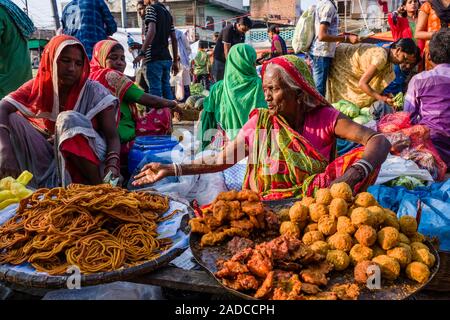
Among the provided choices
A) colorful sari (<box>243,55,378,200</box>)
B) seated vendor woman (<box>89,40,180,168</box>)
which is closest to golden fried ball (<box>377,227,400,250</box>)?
colorful sari (<box>243,55,378,200</box>)

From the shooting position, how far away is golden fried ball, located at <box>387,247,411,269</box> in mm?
1629

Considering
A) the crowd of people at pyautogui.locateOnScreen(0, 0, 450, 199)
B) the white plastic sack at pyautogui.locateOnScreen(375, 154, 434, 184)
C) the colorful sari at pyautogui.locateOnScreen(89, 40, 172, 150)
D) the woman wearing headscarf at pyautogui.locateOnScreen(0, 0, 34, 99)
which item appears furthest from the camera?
the woman wearing headscarf at pyautogui.locateOnScreen(0, 0, 34, 99)

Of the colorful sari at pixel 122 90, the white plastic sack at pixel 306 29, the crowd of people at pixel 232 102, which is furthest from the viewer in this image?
the white plastic sack at pixel 306 29

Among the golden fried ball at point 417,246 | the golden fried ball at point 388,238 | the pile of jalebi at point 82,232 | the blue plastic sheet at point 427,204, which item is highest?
the golden fried ball at point 388,238

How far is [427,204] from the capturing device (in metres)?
2.68

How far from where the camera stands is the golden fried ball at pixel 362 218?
1721 mm

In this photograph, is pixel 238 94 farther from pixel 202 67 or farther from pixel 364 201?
pixel 202 67

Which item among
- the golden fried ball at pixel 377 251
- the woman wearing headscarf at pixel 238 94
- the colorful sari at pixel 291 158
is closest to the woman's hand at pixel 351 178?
the colorful sari at pixel 291 158

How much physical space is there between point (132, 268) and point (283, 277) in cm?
75

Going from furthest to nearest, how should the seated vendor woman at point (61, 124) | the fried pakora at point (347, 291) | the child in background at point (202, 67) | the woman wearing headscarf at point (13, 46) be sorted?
the child in background at point (202, 67)
the woman wearing headscarf at point (13, 46)
the seated vendor woman at point (61, 124)
the fried pakora at point (347, 291)

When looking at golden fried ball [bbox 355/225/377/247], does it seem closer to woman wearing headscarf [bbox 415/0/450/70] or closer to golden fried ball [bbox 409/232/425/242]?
golden fried ball [bbox 409/232/425/242]

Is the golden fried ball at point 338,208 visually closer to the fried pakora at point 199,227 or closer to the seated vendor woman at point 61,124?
the fried pakora at point 199,227

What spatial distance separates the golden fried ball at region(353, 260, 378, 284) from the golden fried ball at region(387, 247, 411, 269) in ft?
0.38
